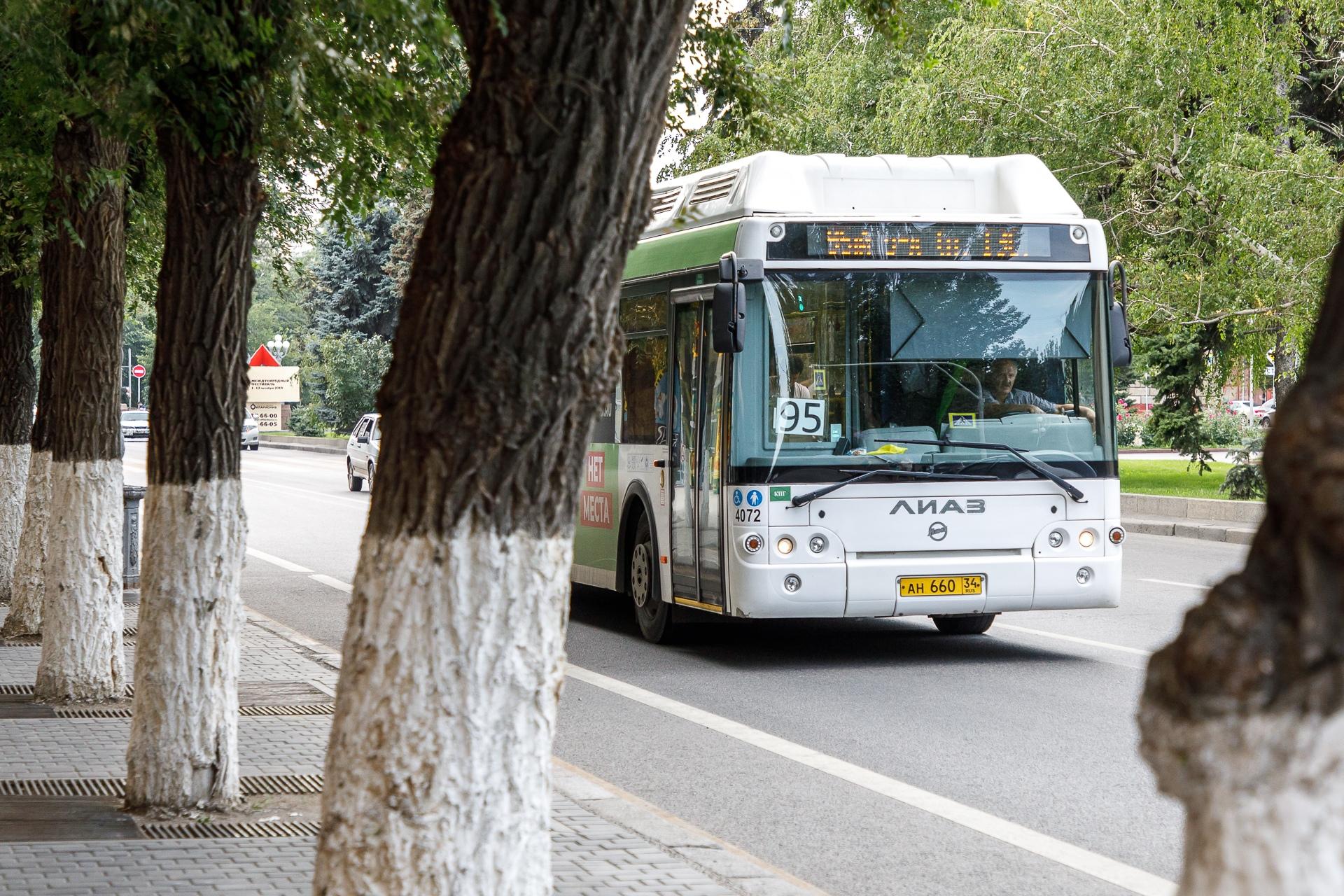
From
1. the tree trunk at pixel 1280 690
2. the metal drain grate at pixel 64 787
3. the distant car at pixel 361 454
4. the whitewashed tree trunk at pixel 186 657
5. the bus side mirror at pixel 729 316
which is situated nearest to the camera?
the tree trunk at pixel 1280 690

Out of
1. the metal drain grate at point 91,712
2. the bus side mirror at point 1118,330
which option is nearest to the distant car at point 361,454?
the bus side mirror at point 1118,330

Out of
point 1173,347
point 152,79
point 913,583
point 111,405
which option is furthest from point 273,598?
point 1173,347

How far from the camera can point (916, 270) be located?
10758 millimetres

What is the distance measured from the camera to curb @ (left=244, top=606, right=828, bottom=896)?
214 inches

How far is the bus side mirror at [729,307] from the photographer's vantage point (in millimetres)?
10156

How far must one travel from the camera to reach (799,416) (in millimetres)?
10523

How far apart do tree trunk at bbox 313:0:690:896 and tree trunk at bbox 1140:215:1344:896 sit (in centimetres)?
179

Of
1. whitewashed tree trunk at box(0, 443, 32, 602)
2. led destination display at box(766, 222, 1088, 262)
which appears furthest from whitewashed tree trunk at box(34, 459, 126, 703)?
whitewashed tree trunk at box(0, 443, 32, 602)

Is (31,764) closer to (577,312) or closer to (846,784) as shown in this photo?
(846,784)

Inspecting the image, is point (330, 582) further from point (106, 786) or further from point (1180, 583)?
point (106, 786)

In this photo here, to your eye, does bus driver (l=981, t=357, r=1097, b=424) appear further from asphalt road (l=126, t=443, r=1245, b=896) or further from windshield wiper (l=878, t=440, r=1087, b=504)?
asphalt road (l=126, t=443, r=1245, b=896)

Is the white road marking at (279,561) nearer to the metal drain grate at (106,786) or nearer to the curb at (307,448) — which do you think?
the metal drain grate at (106,786)

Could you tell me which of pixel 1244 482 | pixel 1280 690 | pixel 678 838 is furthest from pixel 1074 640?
pixel 1244 482

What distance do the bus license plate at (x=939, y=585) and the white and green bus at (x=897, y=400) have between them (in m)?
0.01
